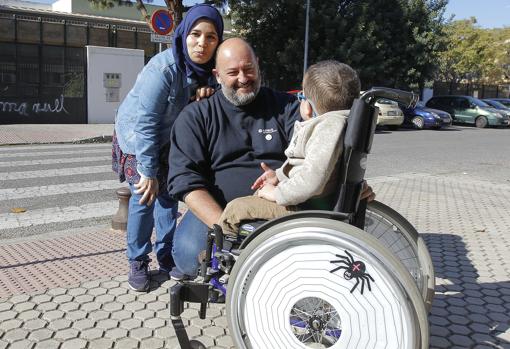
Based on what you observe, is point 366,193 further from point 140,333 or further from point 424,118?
point 424,118

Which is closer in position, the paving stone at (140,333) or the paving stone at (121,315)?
the paving stone at (140,333)

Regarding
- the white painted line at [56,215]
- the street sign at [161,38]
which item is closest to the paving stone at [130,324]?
the white painted line at [56,215]

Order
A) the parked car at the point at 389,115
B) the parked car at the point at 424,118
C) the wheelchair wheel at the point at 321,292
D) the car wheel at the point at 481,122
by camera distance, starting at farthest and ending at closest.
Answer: the car wheel at the point at 481,122, the parked car at the point at 424,118, the parked car at the point at 389,115, the wheelchair wheel at the point at 321,292

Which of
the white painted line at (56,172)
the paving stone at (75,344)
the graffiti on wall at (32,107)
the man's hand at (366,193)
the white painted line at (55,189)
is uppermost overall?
the graffiti on wall at (32,107)

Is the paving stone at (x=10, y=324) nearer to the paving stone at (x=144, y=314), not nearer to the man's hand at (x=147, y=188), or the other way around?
the paving stone at (x=144, y=314)

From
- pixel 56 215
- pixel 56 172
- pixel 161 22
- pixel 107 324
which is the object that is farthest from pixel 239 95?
pixel 161 22

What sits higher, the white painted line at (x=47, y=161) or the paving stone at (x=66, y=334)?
the white painted line at (x=47, y=161)

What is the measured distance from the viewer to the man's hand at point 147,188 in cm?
321

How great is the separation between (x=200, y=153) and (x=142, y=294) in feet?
4.08

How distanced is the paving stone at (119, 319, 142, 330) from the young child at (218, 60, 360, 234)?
3.20 ft

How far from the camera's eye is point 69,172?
333 inches

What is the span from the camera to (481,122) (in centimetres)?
2523

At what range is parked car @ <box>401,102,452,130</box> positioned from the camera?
72.7 ft

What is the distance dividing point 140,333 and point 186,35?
5.83ft
